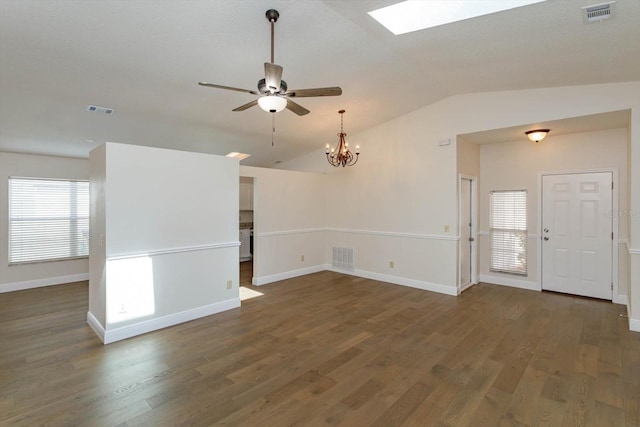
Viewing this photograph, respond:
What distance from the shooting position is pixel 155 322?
153 inches

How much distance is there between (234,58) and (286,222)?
361 cm

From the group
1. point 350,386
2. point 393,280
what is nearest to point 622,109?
point 393,280

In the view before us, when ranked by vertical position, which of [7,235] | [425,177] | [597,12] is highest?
[597,12]

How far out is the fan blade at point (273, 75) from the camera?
2.43 m

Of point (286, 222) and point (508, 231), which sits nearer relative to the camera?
point (508, 231)

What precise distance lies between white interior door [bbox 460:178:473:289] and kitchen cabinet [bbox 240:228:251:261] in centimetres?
558

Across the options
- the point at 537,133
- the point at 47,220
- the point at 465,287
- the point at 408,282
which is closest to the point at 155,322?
the point at 47,220

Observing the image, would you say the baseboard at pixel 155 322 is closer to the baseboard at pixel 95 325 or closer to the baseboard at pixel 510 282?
the baseboard at pixel 95 325

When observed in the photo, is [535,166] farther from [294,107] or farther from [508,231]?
[294,107]

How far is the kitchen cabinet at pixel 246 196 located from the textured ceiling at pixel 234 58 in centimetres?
312

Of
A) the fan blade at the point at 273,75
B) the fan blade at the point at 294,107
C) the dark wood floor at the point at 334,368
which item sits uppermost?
the fan blade at the point at 273,75

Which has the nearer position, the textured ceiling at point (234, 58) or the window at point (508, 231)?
the textured ceiling at point (234, 58)

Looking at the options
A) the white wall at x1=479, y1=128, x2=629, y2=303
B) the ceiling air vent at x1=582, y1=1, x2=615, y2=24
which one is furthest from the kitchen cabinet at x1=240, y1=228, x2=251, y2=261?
the ceiling air vent at x1=582, y1=1, x2=615, y2=24

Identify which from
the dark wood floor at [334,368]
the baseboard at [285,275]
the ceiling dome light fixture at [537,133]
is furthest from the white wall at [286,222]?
the ceiling dome light fixture at [537,133]
